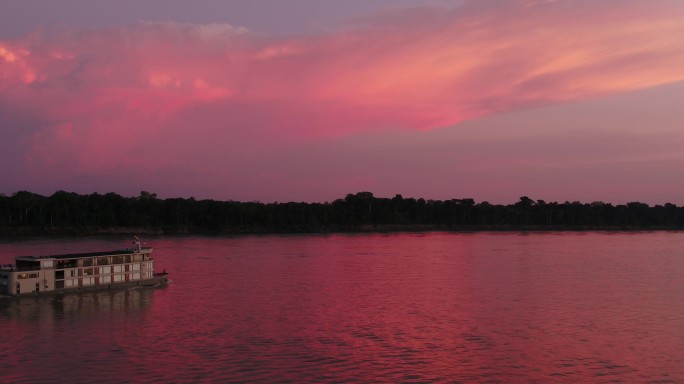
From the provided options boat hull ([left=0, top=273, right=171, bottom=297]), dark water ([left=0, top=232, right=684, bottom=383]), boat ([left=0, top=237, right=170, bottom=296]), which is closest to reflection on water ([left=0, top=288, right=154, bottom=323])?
dark water ([left=0, top=232, right=684, bottom=383])

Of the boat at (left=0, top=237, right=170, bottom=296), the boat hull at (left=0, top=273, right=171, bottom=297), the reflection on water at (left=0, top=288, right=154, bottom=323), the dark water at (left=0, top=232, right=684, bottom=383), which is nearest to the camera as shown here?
the dark water at (left=0, top=232, right=684, bottom=383)

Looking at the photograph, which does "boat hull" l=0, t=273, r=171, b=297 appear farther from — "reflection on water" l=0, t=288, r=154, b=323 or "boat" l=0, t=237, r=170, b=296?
"reflection on water" l=0, t=288, r=154, b=323

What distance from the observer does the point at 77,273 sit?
6656 centimetres

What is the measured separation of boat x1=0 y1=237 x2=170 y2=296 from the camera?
61375 millimetres

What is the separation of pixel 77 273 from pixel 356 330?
34641 mm

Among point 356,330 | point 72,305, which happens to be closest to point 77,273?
point 72,305

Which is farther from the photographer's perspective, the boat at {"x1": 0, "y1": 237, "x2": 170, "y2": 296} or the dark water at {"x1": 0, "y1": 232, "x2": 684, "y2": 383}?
the boat at {"x1": 0, "y1": 237, "x2": 170, "y2": 296}

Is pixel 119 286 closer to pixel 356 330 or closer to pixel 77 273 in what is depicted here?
pixel 77 273

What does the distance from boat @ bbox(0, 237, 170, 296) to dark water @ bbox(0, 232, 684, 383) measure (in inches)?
68.9

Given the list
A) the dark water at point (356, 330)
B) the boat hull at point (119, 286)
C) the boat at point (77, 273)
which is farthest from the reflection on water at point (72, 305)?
the boat at point (77, 273)

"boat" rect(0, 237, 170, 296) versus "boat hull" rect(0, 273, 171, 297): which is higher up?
"boat" rect(0, 237, 170, 296)

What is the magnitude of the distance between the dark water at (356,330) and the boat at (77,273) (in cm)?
175

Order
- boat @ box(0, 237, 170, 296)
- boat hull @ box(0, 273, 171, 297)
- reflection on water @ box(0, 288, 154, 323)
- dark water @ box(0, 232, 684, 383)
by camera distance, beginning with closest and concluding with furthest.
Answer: dark water @ box(0, 232, 684, 383), reflection on water @ box(0, 288, 154, 323), boat @ box(0, 237, 170, 296), boat hull @ box(0, 273, 171, 297)

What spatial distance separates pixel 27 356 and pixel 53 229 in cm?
17274
